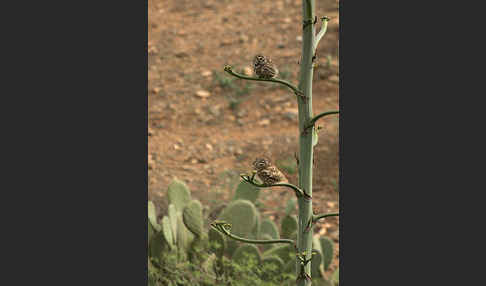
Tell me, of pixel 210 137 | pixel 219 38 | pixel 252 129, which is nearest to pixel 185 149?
pixel 210 137

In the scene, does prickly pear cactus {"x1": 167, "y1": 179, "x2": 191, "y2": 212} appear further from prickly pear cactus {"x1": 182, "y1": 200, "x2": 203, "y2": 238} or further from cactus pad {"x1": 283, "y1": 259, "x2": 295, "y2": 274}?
cactus pad {"x1": 283, "y1": 259, "x2": 295, "y2": 274}

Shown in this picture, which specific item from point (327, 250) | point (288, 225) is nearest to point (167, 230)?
point (288, 225)

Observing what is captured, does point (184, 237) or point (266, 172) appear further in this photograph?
point (184, 237)

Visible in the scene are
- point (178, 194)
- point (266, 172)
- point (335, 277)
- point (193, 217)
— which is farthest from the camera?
point (178, 194)

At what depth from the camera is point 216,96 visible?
3059 mm

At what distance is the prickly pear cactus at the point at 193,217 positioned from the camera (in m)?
2.61

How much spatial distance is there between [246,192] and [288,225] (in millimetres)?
230

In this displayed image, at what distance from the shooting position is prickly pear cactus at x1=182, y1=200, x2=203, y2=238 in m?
2.61

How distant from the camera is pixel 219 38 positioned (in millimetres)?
3135

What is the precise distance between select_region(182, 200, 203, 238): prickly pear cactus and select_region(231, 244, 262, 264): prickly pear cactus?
0.63ft

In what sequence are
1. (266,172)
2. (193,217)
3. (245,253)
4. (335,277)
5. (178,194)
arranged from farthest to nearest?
(178,194), (193,217), (245,253), (335,277), (266,172)

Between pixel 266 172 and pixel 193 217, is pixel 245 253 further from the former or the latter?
pixel 266 172

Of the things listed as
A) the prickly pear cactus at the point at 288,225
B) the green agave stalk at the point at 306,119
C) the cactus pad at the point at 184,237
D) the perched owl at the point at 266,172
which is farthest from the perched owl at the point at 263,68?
the cactus pad at the point at 184,237

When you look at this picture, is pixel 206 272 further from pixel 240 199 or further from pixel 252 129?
pixel 252 129
